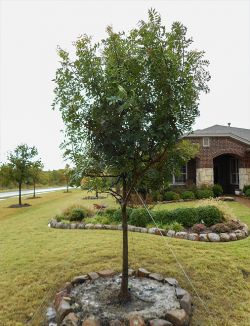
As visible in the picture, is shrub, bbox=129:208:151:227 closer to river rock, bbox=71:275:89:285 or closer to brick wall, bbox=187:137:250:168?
river rock, bbox=71:275:89:285

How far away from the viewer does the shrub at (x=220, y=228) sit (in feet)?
27.8

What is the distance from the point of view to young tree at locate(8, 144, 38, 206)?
66.9ft

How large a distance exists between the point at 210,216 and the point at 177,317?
603cm

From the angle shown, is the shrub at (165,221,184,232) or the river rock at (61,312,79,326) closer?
the river rock at (61,312,79,326)

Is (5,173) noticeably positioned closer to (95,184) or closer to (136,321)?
(95,184)

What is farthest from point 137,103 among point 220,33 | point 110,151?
point 220,33

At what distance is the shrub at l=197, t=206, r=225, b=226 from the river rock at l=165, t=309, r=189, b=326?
572cm

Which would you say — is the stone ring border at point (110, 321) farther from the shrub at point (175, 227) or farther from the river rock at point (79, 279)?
the shrub at point (175, 227)

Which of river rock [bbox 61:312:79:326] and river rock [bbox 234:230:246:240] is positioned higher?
river rock [bbox 234:230:246:240]

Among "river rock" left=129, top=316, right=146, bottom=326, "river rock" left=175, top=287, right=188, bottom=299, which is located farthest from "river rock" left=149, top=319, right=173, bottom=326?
"river rock" left=175, top=287, right=188, bottom=299

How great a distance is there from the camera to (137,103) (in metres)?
3.79

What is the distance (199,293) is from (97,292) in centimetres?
183

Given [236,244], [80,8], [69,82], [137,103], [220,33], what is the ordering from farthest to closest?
[220,33]
[236,244]
[80,8]
[69,82]
[137,103]

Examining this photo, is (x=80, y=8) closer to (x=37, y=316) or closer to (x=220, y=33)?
(x=220, y=33)
